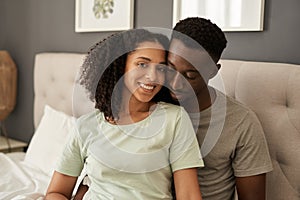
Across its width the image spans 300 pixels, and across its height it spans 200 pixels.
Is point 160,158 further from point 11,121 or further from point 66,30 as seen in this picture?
point 11,121

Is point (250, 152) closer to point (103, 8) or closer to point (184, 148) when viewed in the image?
point (184, 148)

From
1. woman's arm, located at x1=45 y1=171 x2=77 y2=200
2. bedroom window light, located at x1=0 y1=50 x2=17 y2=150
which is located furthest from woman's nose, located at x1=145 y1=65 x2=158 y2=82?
bedroom window light, located at x1=0 y1=50 x2=17 y2=150

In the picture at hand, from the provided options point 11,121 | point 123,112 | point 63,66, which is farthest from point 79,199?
point 11,121

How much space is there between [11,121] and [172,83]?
92.9 inches

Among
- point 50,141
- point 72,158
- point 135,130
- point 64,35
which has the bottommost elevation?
point 50,141

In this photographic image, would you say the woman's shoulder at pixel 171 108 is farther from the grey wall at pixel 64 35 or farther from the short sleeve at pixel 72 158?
the grey wall at pixel 64 35

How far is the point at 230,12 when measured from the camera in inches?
76.3

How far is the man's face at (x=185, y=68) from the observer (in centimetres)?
145

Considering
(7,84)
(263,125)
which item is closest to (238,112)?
(263,125)

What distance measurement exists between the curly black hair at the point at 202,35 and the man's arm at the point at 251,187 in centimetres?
42

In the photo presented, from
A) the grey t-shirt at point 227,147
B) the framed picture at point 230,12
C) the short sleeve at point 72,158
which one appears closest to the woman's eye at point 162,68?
the grey t-shirt at point 227,147

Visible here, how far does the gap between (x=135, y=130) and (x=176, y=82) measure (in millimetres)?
209

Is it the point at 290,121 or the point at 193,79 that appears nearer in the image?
the point at 193,79

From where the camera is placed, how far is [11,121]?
350cm
